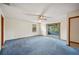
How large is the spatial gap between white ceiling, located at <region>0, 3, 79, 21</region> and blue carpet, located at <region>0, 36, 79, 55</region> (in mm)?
549

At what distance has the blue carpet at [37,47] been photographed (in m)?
2.11

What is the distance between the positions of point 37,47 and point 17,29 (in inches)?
24.6

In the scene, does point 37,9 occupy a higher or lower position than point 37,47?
higher

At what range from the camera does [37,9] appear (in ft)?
7.10

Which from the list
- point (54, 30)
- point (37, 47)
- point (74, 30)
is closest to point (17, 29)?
point (37, 47)

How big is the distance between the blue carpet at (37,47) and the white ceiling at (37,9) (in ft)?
1.80

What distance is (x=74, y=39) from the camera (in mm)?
2152

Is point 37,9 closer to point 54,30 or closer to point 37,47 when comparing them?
point 54,30

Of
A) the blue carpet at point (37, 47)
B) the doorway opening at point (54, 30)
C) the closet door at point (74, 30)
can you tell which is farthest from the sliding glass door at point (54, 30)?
the closet door at point (74, 30)

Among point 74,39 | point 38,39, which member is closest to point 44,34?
point 38,39

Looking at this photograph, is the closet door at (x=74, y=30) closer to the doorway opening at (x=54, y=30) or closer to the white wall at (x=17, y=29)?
the doorway opening at (x=54, y=30)

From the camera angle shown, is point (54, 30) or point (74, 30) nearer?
point (74, 30)

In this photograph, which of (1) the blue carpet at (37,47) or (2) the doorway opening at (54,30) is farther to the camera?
(2) the doorway opening at (54,30)
